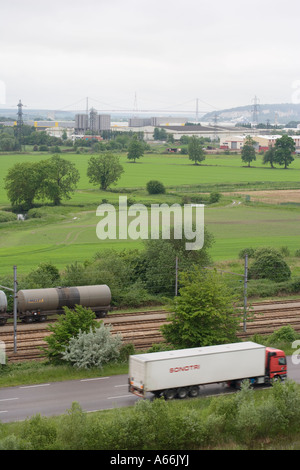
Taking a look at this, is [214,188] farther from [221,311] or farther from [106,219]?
[221,311]

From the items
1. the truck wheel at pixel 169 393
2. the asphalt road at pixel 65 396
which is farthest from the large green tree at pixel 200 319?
the truck wheel at pixel 169 393

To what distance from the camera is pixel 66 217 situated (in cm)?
7625

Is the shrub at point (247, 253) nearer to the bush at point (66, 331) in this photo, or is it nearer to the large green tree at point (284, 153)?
the bush at point (66, 331)

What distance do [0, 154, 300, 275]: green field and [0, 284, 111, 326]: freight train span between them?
1172cm

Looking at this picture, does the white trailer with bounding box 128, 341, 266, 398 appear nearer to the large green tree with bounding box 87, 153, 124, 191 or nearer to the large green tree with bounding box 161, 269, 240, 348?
the large green tree with bounding box 161, 269, 240, 348

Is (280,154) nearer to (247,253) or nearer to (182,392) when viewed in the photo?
(247,253)

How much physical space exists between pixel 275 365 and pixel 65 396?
883 centimetres

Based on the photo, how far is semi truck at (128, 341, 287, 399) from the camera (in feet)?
79.2

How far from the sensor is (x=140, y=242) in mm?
61000

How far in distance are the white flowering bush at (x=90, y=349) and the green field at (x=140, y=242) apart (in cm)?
2000

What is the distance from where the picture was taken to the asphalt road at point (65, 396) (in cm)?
2414

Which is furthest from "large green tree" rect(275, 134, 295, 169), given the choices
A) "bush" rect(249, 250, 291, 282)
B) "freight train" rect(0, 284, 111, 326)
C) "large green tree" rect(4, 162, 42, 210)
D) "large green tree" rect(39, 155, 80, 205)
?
"freight train" rect(0, 284, 111, 326)

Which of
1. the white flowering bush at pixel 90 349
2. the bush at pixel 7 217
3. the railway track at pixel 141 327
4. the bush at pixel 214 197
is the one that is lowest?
the railway track at pixel 141 327
